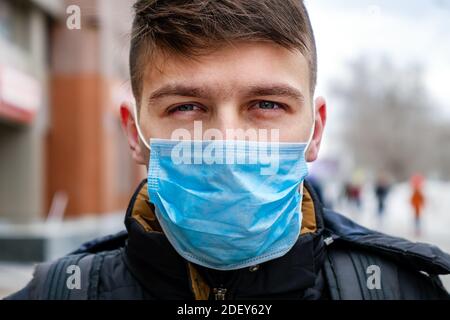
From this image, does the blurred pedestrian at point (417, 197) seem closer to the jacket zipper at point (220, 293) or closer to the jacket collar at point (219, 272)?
the jacket collar at point (219, 272)

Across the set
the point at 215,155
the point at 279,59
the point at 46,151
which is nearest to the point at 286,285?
the point at 215,155

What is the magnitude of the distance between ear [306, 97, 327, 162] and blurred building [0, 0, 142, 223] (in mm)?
8959

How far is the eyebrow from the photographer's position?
1423 mm

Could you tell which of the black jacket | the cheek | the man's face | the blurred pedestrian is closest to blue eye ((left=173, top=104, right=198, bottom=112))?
the man's face

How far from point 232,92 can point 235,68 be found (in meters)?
0.06

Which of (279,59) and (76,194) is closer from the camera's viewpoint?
(279,59)

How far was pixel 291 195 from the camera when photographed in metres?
1.51

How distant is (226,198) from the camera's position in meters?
1.41

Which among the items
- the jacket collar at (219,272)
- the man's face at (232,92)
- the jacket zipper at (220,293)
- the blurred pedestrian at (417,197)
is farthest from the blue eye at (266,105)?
the blurred pedestrian at (417,197)

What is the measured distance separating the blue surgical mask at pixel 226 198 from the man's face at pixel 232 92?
2.2 inches

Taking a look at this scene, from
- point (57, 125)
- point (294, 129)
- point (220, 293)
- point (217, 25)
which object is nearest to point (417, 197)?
point (294, 129)

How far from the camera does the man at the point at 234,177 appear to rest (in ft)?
4.66

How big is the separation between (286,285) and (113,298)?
19.4 inches
